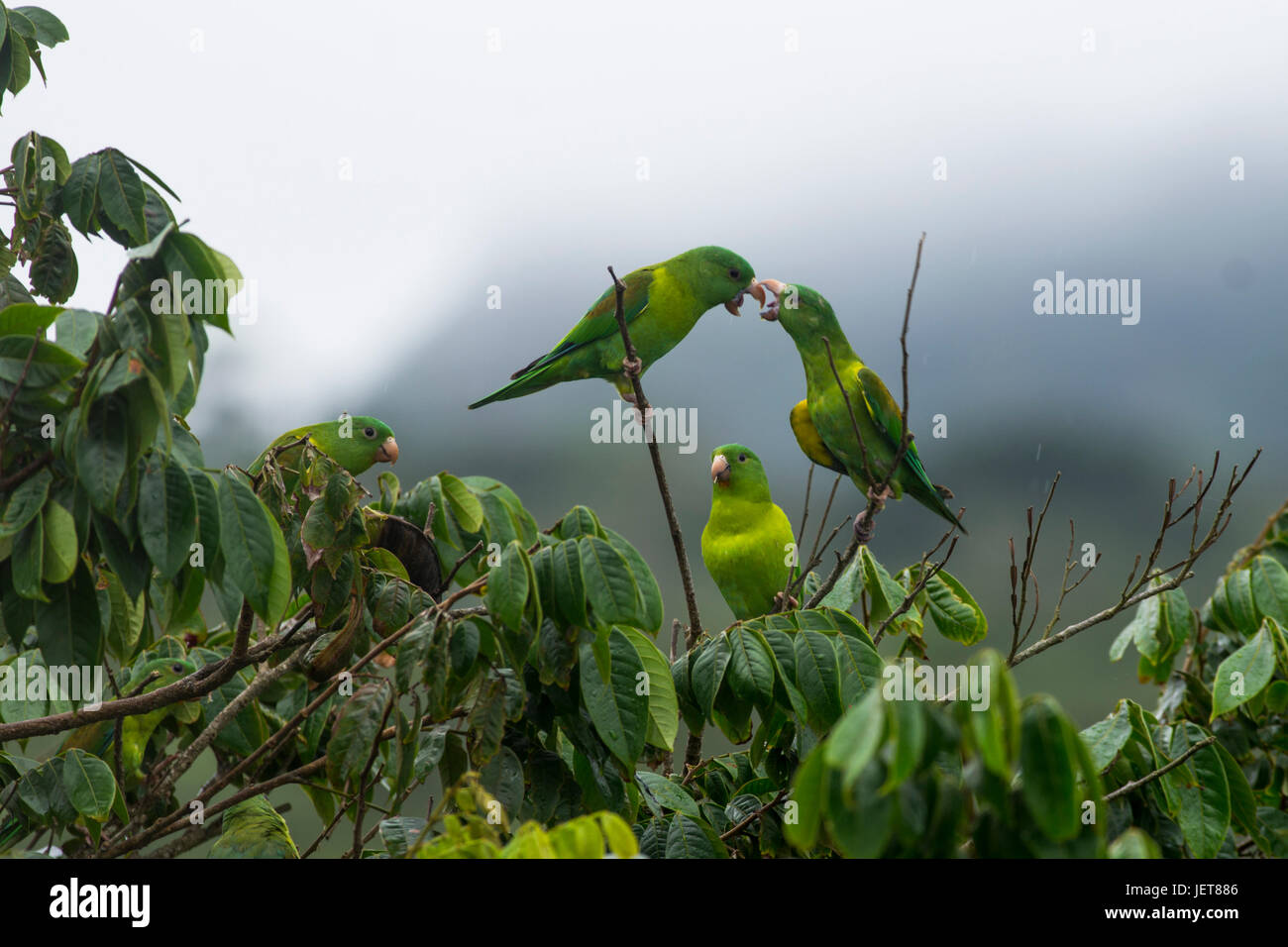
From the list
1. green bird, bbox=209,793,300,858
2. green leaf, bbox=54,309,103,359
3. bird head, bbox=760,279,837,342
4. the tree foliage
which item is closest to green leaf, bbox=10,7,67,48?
the tree foliage

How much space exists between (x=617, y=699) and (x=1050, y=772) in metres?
1.01

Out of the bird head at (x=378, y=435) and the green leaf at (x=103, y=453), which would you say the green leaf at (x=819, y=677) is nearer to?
the green leaf at (x=103, y=453)

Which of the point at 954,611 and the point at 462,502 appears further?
the point at 954,611

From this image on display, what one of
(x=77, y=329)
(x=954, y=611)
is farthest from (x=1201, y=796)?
(x=77, y=329)

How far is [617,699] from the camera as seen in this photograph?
68.3 inches

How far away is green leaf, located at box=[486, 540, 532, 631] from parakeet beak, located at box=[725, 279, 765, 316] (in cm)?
187

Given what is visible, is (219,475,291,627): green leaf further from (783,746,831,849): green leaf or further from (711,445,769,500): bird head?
(711,445,769,500): bird head

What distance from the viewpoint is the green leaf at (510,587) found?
153 centimetres

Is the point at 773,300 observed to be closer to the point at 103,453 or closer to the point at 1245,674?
the point at 1245,674

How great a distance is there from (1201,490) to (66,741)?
121 inches

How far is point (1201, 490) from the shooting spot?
2625 mm

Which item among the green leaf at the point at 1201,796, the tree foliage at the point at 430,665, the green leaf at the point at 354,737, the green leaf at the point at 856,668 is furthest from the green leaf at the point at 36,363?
the green leaf at the point at 1201,796
